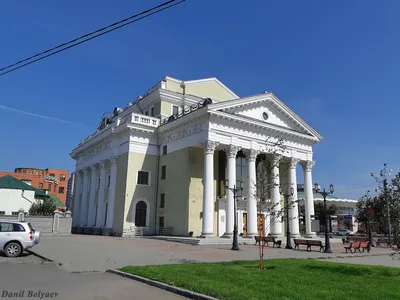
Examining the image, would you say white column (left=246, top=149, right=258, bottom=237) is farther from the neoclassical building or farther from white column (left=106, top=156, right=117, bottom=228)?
white column (left=106, top=156, right=117, bottom=228)

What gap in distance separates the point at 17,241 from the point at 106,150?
2710 cm

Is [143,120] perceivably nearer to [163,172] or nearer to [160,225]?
[163,172]

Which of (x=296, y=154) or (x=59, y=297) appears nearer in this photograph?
(x=59, y=297)

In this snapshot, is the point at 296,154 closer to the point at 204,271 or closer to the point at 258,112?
the point at 258,112

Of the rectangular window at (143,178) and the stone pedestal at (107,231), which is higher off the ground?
the rectangular window at (143,178)

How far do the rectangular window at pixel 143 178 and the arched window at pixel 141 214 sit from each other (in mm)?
2113

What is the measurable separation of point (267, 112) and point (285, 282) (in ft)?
91.9

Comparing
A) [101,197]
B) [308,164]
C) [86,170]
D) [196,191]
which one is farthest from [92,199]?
[308,164]

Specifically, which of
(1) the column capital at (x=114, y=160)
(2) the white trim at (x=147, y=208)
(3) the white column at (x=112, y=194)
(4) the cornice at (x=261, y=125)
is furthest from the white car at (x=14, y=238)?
(1) the column capital at (x=114, y=160)

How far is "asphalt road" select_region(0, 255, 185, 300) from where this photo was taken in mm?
7531

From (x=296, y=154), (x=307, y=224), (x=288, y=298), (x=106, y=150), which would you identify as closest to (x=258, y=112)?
(x=296, y=154)

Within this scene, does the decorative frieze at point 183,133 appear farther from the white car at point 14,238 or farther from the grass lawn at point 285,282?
the grass lawn at point 285,282

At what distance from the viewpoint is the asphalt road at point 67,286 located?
7.53m

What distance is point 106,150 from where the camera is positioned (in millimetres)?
41406
